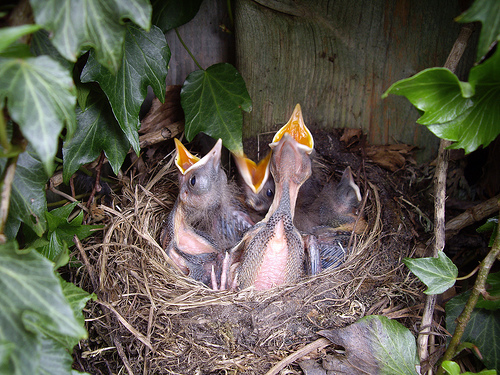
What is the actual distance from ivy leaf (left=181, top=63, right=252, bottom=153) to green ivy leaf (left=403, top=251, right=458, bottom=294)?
718mm

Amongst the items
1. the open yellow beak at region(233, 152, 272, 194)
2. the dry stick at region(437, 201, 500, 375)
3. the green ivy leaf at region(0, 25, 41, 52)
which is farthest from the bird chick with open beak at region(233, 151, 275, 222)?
the green ivy leaf at region(0, 25, 41, 52)

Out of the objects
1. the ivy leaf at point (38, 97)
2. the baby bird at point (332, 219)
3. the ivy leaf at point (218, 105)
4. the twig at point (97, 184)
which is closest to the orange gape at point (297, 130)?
the ivy leaf at point (218, 105)

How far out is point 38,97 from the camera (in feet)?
2.11

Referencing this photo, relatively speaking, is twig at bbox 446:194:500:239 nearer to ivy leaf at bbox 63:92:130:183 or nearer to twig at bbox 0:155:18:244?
ivy leaf at bbox 63:92:130:183

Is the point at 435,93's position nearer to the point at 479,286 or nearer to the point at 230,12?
the point at 479,286

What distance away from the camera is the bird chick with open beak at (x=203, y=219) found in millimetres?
1514

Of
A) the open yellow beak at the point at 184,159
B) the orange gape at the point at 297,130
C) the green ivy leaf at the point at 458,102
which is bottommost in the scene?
the open yellow beak at the point at 184,159

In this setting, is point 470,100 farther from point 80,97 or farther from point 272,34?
point 80,97

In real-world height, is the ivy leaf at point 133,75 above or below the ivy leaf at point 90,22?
below

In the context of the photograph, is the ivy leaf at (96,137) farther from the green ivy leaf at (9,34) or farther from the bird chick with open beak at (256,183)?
the green ivy leaf at (9,34)

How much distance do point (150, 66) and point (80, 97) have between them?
22 centimetres

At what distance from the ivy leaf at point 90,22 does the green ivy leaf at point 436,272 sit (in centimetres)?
79

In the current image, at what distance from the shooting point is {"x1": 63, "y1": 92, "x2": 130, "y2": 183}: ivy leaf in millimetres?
1211

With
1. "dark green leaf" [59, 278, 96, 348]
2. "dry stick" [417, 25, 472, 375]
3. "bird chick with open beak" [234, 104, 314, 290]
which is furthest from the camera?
"bird chick with open beak" [234, 104, 314, 290]
